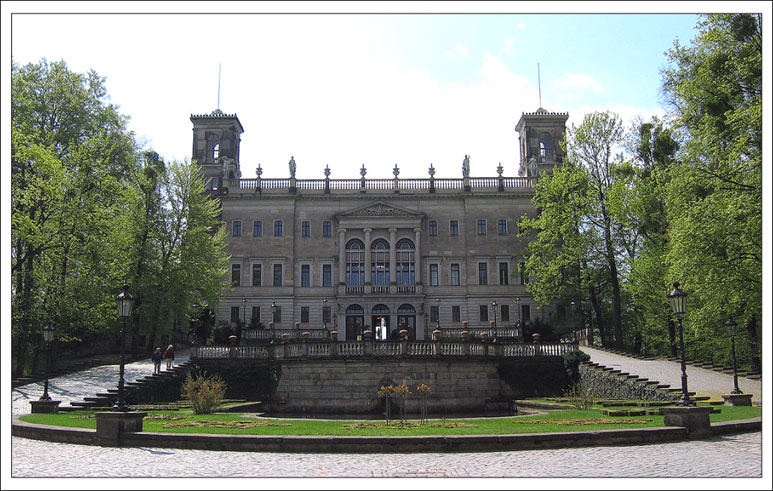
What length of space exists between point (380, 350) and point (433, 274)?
28.5 metres

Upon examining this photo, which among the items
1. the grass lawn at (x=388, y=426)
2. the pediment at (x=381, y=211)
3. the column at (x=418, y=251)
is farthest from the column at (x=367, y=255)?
the grass lawn at (x=388, y=426)

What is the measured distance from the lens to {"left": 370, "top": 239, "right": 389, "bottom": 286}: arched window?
196 ft

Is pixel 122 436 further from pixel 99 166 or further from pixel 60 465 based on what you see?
pixel 99 166

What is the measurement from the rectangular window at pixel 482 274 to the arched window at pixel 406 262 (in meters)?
5.56

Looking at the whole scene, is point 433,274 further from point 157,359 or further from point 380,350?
point 157,359

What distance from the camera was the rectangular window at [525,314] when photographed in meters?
59.1

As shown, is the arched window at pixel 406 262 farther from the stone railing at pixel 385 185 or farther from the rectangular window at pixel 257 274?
the rectangular window at pixel 257 274

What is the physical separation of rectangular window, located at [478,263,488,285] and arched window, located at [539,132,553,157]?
12291 millimetres

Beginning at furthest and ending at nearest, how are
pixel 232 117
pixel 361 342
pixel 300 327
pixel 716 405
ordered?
pixel 232 117 < pixel 300 327 < pixel 361 342 < pixel 716 405

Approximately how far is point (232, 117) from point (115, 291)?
27.4 m

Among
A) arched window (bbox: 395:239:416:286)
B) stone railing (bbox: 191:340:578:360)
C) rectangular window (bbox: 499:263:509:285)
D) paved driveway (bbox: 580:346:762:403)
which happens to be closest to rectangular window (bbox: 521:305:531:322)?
rectangular window (bbox: 499:263:509:285)

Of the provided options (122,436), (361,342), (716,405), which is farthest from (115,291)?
(716,405)

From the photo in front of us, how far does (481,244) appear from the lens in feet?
200

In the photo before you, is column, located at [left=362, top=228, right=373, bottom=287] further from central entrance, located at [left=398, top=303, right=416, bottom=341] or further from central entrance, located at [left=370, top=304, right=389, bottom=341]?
A: central entrance, located at [left=398, top=303, right=416, bottom=341]
